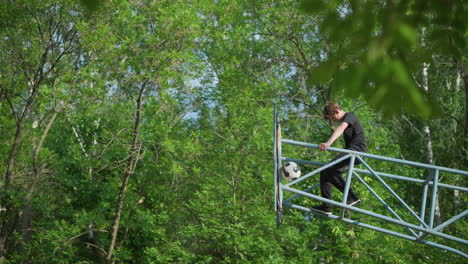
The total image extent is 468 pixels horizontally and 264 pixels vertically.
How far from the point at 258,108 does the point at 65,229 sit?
6.32 meters

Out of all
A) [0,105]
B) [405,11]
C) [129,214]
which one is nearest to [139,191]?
[129,214]

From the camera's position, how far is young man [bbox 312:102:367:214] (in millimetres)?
6527

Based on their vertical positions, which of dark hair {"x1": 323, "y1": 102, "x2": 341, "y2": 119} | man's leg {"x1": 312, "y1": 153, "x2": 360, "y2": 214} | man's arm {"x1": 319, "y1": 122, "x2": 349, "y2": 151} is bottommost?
man's leg {"x1": 312, "y1": 153, "x2": 360, "y2": 214}

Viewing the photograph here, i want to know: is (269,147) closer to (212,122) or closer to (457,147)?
(212,122)

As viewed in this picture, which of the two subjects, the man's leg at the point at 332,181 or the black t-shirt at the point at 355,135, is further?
the man's leg at the point at 332,181

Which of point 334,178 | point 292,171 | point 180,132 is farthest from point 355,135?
point 180,132

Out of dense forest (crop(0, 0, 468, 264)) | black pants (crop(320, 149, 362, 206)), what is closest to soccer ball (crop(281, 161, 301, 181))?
black pants (crop(320, 149, 362, 206))

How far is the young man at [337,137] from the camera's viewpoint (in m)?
6.53

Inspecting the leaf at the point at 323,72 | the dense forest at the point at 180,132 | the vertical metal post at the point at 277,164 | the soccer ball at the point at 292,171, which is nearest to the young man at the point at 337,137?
the soccer ball at the point at 292,171

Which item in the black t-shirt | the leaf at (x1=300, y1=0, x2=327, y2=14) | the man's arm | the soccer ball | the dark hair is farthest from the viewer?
the soccer ball

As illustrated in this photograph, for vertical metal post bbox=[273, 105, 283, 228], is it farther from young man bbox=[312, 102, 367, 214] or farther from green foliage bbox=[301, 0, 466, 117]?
green foliage bbox=[301, 0, 466, 117]

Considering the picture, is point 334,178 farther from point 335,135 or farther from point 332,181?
point 335,135

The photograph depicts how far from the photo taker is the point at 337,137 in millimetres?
6422

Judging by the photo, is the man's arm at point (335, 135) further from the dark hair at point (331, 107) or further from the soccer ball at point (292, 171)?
the soccer ball at point (292, 171)
